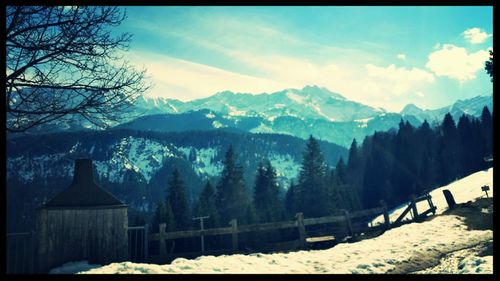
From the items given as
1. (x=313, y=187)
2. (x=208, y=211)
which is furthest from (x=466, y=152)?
(x=208, y=211)

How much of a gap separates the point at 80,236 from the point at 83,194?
1647 millimetres

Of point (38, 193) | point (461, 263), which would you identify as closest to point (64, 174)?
point (38, 193)

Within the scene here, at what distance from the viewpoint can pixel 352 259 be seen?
11867 millimetres

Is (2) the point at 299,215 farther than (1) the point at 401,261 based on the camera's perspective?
Yes

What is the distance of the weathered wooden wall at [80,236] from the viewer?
42.5ft

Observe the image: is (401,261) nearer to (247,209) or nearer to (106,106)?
(106,106)

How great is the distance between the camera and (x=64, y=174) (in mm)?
147250

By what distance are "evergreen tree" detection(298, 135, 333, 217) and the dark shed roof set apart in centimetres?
2899

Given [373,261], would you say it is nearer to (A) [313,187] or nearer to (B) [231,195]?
(A) [313,187]

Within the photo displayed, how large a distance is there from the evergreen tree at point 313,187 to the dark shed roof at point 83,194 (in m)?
29.0

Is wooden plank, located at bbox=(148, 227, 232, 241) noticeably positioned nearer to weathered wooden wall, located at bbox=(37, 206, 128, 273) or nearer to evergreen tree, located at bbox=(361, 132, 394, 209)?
weathered wooden wall, located at bbox=(37, 206, 128, 273)

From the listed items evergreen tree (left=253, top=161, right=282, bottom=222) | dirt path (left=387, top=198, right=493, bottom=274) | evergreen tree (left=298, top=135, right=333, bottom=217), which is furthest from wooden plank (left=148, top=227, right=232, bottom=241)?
evergreen tree (left=253, top=161, right=282, bottom=222)

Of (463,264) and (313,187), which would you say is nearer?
(463,264)
